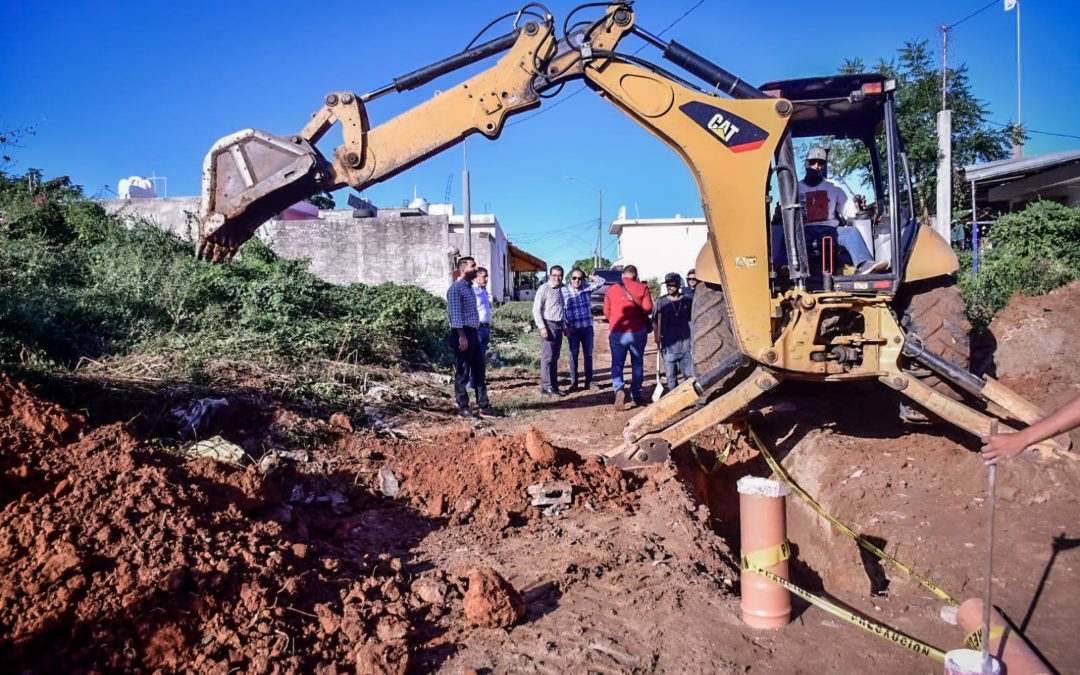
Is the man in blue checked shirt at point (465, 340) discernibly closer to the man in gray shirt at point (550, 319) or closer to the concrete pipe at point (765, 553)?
the man in gray shirt at point (550, 319)

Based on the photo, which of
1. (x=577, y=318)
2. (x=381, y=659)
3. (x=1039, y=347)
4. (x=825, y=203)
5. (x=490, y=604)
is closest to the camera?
(x=381, y=659)

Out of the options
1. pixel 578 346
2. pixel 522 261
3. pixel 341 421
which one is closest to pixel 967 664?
pixel 341 421

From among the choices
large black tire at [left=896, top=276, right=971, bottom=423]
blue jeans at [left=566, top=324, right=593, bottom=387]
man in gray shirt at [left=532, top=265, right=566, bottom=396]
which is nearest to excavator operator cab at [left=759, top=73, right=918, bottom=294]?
large black tire at [left=896, top=276, right=971, bottom=423]

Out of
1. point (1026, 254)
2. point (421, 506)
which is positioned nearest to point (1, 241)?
point (421, 506)

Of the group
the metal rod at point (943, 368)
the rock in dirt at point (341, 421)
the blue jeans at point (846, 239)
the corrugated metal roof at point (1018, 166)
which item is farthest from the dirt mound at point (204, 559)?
the corrugated metal roof at point (1018, 166)

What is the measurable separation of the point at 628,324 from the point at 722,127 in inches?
175

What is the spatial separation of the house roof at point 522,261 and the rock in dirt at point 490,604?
37.6m

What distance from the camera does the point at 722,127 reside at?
199 inches

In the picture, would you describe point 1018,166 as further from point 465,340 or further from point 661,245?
point 661,245

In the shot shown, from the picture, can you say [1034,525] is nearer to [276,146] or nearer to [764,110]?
[764,110]

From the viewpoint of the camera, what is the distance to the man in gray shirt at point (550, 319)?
1031cm

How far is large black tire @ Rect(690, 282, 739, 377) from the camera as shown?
6059 mm

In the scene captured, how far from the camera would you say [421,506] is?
5.27 meters

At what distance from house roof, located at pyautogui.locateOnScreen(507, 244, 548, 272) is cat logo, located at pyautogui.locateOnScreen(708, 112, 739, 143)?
117 feet
